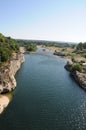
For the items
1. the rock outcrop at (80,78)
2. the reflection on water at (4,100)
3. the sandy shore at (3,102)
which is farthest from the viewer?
the rock outcrop at (80,78)

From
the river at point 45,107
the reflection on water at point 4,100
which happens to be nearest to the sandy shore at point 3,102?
the reflection on water at point 4,100

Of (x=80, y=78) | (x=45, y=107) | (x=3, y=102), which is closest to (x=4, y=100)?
(x=3, y=102)

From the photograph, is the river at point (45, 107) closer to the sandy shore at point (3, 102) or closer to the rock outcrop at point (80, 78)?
the sandy shore at point (3, 102)

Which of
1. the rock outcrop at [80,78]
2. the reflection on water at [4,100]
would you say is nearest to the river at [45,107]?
the reflection on water at [4,100]

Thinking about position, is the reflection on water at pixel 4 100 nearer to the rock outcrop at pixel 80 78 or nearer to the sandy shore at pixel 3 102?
the sandy shore at pixel 3 102

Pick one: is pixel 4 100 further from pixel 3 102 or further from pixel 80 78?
pixel 80 78

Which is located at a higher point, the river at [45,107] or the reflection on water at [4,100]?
the reflection on water at [4,100]

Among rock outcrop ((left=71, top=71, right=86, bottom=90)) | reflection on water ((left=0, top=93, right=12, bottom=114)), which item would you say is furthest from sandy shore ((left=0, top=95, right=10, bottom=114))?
rock outcrop ((left=71, top=71, right=86, bottom=90))

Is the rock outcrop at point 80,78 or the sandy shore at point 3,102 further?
the rock outcrop at point 80,78

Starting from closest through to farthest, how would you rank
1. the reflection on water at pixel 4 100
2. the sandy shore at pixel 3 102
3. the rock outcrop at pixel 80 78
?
the sandy shore at pixel 3 102, the reflection on water at pixel 4 100, the rock outcrop at pixel 80 78
